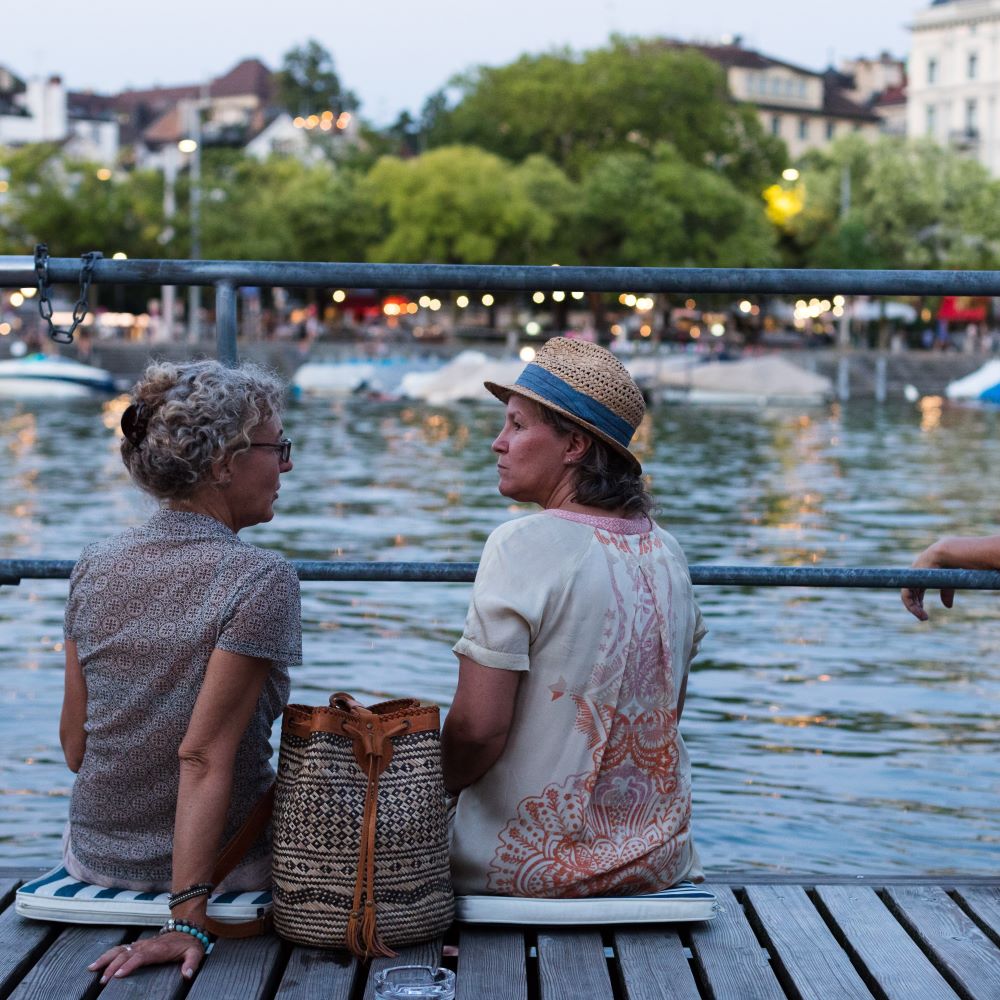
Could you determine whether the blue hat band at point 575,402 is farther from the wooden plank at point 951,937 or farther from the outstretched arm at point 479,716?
the wooden plank at point 951,937

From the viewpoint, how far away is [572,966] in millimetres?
3066

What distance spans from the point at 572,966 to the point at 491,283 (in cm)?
130

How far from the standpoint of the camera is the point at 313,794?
3.02 m

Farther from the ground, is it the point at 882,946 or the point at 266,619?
the point at 266,619

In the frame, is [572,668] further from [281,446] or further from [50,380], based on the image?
[50,380]

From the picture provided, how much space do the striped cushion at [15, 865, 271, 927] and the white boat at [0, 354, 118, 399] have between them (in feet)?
171

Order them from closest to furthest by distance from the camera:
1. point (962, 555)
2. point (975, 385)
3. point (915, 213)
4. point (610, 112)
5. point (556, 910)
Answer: point (556, 910), point (962, 555), point (975, 385), point (915, 213), point (610, 112)

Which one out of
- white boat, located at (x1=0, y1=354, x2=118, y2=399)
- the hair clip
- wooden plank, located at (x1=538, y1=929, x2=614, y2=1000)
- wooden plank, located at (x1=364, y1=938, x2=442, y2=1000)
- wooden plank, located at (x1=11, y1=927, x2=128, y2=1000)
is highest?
the hair clip

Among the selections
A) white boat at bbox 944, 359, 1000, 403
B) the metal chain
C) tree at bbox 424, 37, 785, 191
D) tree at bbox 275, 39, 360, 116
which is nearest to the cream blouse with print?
the metal chain

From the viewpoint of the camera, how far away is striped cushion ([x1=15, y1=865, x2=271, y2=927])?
125 inches

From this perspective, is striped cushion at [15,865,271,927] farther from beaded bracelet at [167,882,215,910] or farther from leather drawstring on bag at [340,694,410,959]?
leather drawstring on bag at [340,694,410,959]

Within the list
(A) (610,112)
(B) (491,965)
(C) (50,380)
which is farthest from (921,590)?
(A) (610,112)

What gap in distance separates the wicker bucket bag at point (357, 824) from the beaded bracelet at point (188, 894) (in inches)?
4.7

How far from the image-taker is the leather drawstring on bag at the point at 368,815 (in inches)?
117
